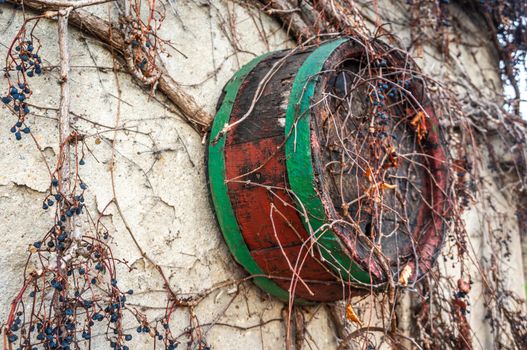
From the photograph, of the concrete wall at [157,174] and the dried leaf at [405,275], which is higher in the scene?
the concrete wall at [157,174]

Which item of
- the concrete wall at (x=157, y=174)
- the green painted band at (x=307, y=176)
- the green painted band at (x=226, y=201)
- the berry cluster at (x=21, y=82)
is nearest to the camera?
the berry cluster at (x=21, y=82)

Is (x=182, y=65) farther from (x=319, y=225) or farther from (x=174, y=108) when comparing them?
(x=319, y=225)

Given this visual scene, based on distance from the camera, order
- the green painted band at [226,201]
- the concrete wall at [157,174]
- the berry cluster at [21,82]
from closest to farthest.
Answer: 1. the berry cluster at [21,82]
2. the concrete wall at [157,174]
3. the green painted band at [226,201]

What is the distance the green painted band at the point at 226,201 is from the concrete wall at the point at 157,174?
0.06 m

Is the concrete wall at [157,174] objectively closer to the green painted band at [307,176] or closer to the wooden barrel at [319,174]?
the wooden barrel at [319,174]

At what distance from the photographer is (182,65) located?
2.08m

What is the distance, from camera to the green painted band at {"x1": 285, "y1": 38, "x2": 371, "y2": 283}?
1.74 meters

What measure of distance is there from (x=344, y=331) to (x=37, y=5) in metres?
1.76

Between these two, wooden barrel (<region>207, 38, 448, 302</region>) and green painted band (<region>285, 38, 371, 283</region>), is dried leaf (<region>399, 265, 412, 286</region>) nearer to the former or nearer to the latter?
wooden barrel (<region>207, 38, 448, 302</region>)

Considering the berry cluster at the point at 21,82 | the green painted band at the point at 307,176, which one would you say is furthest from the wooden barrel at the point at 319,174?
the berry cluster at the point at 21,82

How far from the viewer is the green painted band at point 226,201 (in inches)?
77.4

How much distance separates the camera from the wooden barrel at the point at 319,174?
5.85ft

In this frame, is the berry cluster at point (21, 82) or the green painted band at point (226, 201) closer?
the berry cluster at point (21, 82)

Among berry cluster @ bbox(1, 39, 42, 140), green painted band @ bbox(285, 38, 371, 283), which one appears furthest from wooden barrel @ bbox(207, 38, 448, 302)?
berry cluster @ bbox(1, 39, 42, 140)
